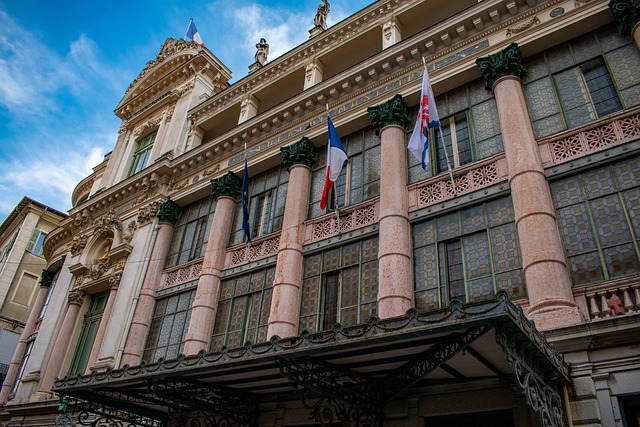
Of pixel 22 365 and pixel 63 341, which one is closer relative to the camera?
pixel 63 341

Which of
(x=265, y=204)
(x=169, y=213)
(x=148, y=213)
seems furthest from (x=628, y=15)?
(x=148, y=213)

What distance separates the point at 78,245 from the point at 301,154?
1425cm

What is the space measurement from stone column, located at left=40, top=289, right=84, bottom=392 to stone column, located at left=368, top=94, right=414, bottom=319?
1594 centimetres

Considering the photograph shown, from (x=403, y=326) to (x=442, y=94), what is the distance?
9.41 m

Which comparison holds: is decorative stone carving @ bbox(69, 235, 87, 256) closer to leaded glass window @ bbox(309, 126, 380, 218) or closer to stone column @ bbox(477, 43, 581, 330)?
leaded glass window @ bbox(309, 126, 380, 218)

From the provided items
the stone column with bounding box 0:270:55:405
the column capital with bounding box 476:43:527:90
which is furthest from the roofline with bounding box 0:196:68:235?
the column capital with bounding box 476:43:527:90

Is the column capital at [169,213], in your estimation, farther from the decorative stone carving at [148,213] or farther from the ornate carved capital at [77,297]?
the ornate carved capital at [77,297]

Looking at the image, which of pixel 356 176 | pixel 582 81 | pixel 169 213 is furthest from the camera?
pixel 169 213

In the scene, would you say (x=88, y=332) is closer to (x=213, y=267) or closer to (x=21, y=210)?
(x=213, y=267)

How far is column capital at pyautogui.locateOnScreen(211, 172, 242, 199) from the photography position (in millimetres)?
19453

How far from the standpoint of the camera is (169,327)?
18172 mm

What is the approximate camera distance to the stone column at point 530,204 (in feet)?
31.8

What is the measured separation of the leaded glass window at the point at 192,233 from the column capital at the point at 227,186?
0.84 meters

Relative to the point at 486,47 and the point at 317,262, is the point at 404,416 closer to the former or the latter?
the point at 317,262
